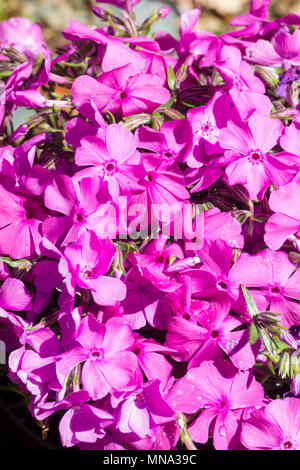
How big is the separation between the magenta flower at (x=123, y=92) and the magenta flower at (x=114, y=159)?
0.26 ft

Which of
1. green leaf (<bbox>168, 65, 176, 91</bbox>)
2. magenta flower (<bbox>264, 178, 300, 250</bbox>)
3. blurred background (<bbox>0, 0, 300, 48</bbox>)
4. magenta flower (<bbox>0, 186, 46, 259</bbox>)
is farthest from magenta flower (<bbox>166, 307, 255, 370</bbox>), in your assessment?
blurred background (<bbox>0, 0, 300, 48</bbox>)

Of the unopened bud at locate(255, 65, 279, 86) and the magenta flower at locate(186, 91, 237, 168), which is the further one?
the unopened bud at locate(255, 65, 279, 86)

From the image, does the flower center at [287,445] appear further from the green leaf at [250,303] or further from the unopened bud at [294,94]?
the unopened bud at [294,94]

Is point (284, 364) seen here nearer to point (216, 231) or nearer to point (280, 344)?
point (280, 344)

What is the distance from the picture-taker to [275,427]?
0.64 metres

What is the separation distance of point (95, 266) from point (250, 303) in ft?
0.61

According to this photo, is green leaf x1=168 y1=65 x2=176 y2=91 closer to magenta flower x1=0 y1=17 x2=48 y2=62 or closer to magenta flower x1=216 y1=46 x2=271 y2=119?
magenta flower x1=216 y1=46 x2=271 y2=119

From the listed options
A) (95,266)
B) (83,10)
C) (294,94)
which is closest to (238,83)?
(294,94)

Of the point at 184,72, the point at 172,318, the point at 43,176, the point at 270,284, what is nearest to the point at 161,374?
the point at 172,318

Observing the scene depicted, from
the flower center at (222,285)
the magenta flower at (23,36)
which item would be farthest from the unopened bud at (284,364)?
the magenta flower at (23,36)

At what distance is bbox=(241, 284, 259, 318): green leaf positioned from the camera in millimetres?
606

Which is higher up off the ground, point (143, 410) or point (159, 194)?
point (159, 194)

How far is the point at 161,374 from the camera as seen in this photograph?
63cm

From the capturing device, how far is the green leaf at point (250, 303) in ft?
1.99
